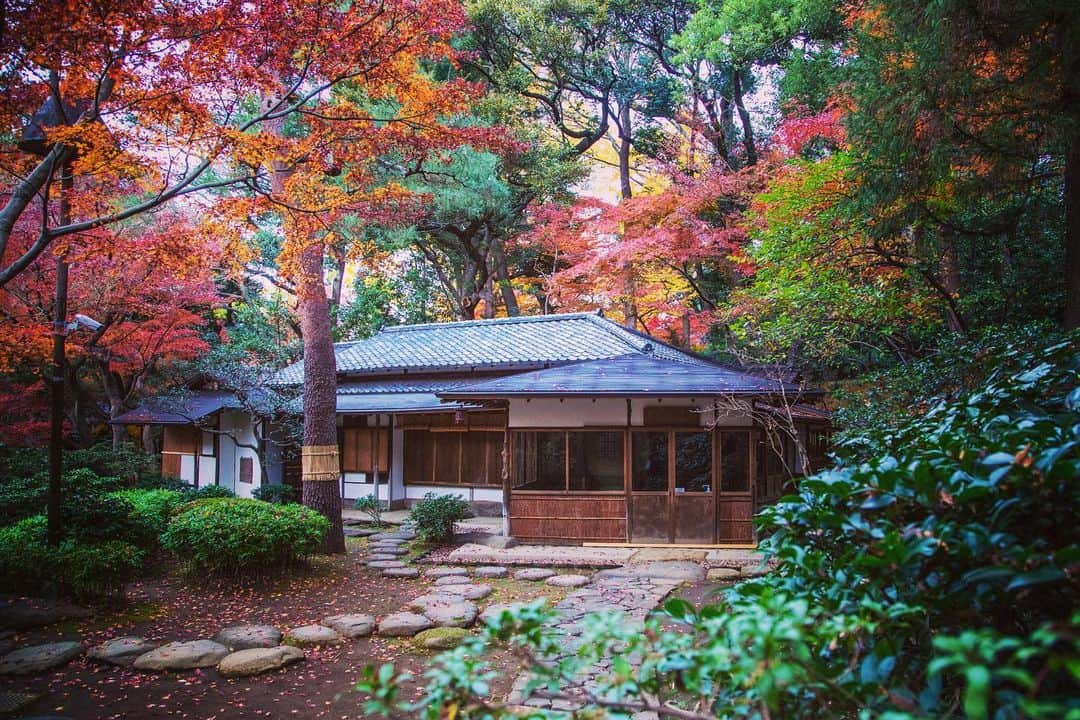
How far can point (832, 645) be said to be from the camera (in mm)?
2029

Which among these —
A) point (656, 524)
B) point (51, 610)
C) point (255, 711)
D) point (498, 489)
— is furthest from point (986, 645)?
point (498, 489)

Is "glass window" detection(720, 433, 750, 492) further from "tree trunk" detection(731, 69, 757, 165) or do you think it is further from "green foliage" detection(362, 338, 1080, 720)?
"tree trunk" detection(731, 69, 757, 165)

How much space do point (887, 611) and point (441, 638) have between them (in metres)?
5.58

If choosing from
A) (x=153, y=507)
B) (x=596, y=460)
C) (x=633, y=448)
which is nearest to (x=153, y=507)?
(x=153, y=507)

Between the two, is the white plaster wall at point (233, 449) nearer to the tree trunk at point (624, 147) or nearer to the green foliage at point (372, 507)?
the green foliage at point (372, 507)

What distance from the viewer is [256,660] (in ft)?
19.4

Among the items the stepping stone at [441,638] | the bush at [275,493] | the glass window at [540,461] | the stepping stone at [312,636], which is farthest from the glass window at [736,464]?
the bush at [275,493]

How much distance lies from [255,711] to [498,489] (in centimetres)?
980

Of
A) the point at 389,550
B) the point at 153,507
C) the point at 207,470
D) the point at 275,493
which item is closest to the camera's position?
the point at 153,507

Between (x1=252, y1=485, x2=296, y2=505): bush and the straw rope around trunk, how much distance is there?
14.2 feet

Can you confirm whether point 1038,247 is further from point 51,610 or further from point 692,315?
point 51,610

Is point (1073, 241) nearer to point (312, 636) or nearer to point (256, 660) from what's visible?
point (312, 636)

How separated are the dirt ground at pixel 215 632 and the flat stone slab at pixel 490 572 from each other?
0.35 meters

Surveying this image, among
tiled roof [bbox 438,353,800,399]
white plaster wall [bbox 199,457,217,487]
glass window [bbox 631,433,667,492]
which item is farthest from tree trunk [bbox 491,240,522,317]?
glass window [bbox 631,433,667,492]
